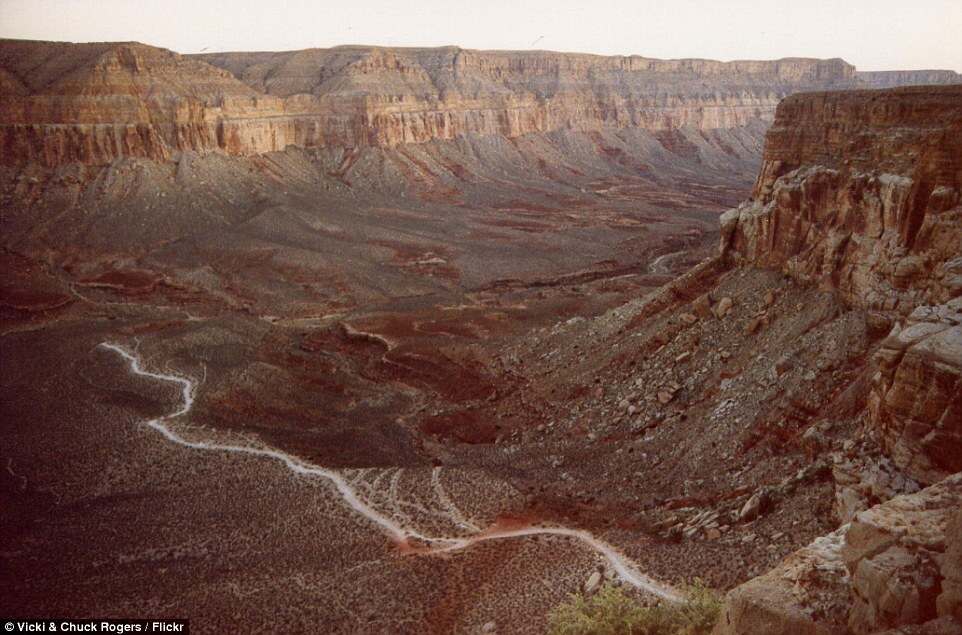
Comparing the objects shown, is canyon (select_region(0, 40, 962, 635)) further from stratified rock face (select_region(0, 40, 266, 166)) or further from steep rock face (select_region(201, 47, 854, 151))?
steep rock face (select_region(201, 47, 854, 151))

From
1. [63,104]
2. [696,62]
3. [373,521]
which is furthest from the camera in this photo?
[696,62]

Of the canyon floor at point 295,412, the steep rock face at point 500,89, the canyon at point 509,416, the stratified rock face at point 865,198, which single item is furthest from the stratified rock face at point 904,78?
the stratified rock face at point 865,198

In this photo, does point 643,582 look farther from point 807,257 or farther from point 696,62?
point 696,62

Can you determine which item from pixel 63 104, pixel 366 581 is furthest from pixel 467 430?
pixel 63 104

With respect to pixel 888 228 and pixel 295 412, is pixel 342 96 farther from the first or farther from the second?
pixel 888 228

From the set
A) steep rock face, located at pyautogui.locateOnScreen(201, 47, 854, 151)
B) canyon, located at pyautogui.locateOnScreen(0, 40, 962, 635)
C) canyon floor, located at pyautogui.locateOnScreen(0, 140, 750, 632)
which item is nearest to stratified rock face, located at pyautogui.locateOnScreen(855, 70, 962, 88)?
steep rock face, located at pyautogui.locateOnScreen(201, 47, 854, 151)
